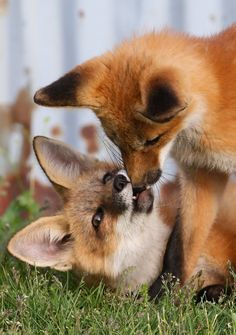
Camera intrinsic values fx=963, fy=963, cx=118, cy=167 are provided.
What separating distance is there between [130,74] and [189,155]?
0.67 m

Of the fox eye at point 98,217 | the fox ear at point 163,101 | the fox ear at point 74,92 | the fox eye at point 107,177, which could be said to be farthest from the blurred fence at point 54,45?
the fox ear at point 163,101

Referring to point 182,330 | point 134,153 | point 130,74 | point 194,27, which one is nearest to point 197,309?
point 182,330

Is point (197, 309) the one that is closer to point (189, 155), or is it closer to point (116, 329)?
point (116, 329)

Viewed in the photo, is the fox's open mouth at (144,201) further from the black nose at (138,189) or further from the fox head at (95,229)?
the black nose at (138,189)

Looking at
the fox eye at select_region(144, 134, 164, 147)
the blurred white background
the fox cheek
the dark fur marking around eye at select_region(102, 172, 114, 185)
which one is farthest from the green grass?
the blurred white background

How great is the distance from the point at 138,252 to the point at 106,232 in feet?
0.94

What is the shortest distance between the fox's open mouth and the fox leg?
28cm

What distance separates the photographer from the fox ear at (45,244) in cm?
568

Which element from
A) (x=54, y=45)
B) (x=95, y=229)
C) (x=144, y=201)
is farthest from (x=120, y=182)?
(x=54, y=45)

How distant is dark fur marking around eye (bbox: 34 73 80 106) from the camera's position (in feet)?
16.8

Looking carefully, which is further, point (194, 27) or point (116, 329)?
point (194, 27)

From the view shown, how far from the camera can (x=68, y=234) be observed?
5.87 m

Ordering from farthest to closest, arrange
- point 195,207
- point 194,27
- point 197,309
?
1. point 194,27
2. point 195,207
3. point 197,309

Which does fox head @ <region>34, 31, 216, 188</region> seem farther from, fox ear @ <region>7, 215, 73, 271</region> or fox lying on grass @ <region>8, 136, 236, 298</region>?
fox ear @ <region>7, 215, 73, 271</region>
